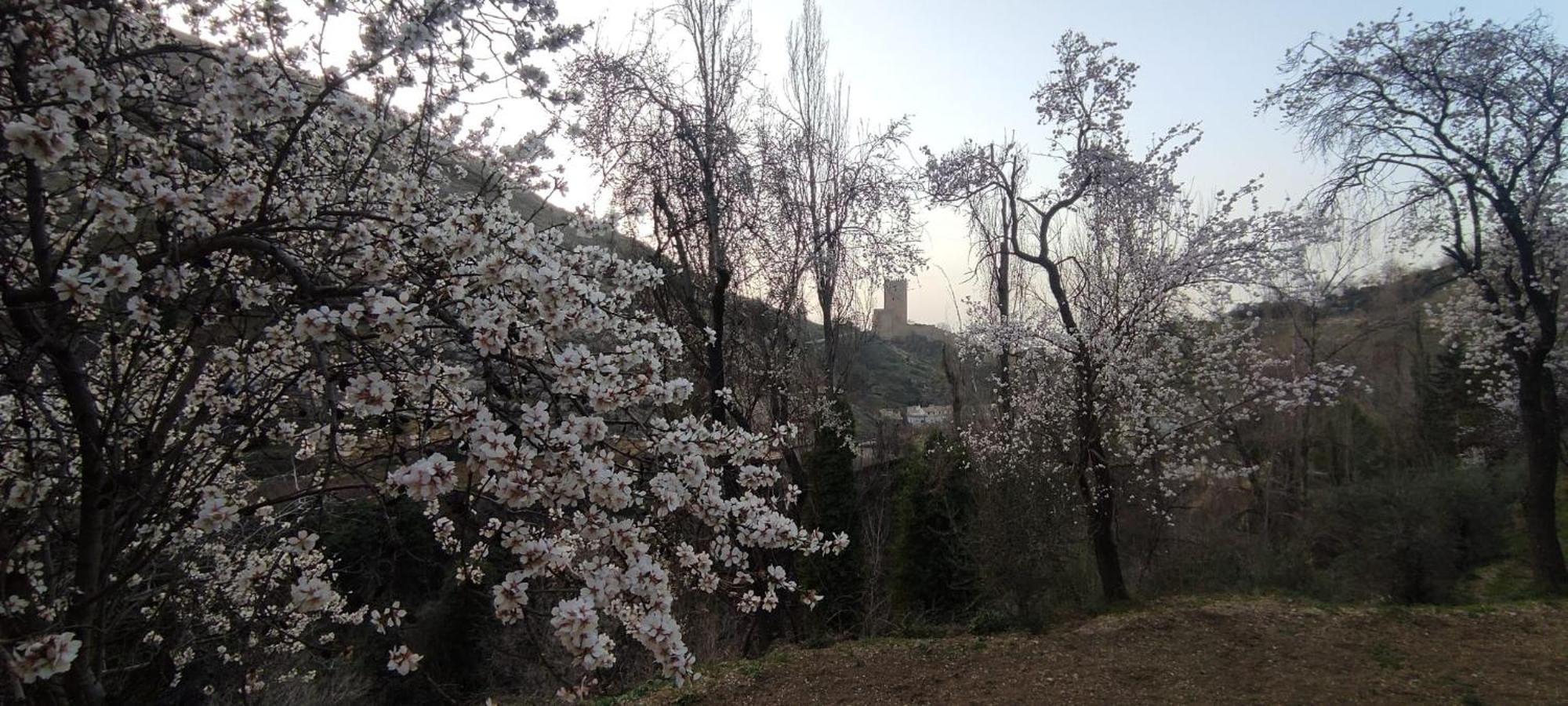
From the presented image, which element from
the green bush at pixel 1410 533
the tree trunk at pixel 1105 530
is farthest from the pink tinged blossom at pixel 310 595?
the green bush at pixel 1410 533

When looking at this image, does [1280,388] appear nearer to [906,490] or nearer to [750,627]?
[906,490]

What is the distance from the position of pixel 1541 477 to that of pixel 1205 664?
6202 millimetres

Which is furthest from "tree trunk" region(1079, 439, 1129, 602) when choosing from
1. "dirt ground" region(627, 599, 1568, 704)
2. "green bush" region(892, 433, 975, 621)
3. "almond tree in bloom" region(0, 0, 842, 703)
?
"almond tree in bloom" region(0, 0, 842, 703)

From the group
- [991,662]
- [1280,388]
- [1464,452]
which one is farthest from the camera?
[1464,452]

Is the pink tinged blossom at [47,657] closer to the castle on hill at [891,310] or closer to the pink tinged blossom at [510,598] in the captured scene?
the pink tinged blossom at [510,598]

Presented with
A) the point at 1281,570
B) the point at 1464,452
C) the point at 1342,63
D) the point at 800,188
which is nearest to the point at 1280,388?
the point at 1281,570

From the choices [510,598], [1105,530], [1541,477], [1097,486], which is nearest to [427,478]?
[510,598]

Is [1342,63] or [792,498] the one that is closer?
[792,498]

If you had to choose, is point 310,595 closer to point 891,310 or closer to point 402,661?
point 402,661

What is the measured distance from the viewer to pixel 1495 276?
358 inches

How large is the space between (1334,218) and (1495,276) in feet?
7.31

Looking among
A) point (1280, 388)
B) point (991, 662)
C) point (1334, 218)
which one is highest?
point (1334, 218)

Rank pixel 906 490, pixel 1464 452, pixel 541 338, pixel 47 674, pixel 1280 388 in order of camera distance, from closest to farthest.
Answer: pixel 47 674 < pixel 541 338 < pixel 1280 388 < pixel 906 490 < pixel 1464 452

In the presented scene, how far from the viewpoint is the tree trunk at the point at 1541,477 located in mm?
8422
